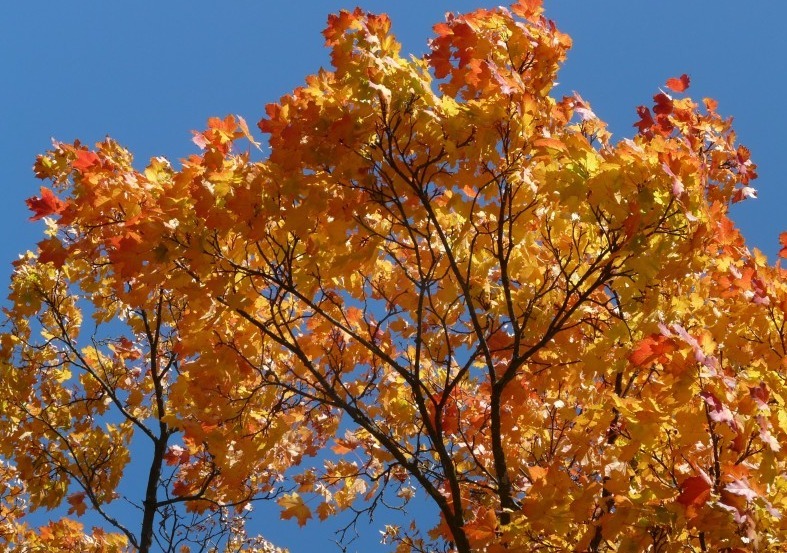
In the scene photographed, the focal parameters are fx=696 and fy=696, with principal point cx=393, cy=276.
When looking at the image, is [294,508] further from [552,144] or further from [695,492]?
[552,144]

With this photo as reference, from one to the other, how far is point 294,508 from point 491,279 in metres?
2.12

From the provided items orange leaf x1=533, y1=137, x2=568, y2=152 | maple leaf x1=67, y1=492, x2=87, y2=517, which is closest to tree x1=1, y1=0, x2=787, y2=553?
orange leaf x1=533, y1=137, x2=568, y2=152

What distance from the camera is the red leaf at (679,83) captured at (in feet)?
16.0

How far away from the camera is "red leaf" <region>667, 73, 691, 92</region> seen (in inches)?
192

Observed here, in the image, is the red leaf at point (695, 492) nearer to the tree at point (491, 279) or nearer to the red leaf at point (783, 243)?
the tree at point (491, 279)

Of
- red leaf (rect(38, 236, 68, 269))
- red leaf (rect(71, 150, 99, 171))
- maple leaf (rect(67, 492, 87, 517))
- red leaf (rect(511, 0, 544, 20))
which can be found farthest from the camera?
maple leaf (rect(67, 492, 87, 517))

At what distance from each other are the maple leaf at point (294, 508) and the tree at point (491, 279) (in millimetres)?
17

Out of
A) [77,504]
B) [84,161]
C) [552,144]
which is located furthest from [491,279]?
[77,504]

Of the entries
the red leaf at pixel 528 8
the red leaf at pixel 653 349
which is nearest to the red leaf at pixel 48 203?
the red leaf at pixel 528 8

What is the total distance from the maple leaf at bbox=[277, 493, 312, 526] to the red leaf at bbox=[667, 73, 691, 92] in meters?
3.91

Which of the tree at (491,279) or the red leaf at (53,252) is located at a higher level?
the red leaf at (53,252)

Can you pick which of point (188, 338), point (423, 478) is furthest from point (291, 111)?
point (423, 478)

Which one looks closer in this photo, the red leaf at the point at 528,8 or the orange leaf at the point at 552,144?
the orange leaf at the point at 552,144

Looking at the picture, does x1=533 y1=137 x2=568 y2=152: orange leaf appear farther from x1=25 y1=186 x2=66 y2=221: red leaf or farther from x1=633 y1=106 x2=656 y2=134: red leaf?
x1=25 y1=186 x2=66 y2=221: red leaf
